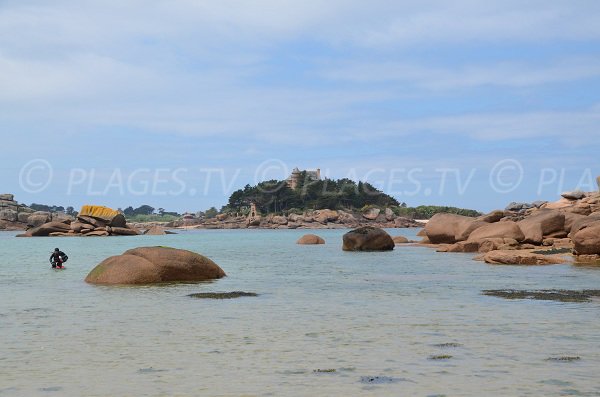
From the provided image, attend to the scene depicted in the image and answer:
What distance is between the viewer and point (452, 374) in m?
10.1

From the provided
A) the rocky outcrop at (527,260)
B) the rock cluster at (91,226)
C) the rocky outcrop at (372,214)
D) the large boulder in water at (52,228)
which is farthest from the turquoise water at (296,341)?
the rocky outcrop at (372,214)

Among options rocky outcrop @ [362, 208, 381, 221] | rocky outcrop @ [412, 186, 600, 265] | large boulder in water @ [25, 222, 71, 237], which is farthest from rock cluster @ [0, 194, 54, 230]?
rocky outcrop @ [412, 186, 600, 265]

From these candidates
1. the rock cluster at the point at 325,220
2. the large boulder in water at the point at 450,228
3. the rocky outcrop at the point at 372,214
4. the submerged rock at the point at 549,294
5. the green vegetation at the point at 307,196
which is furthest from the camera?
the green vegetation at the point at 307,196

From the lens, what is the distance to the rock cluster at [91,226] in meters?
101

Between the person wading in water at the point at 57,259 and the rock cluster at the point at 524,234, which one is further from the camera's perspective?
the person wading in water at the point at 57,259

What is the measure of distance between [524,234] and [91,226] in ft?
245

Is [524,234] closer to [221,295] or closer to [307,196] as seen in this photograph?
[221,295]

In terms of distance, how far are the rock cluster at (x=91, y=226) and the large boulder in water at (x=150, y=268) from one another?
78495 millimetres

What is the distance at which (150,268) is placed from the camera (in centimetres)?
2369

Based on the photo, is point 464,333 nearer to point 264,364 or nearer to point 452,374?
point 452,374

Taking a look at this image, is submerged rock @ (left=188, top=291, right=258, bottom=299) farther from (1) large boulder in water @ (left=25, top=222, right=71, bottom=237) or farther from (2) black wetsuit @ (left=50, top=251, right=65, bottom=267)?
(1) large boulder in water @ (left=25, top=222, right=71, bottom=237)

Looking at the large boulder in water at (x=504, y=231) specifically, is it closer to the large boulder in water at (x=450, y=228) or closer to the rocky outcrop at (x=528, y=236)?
the rocky outcrop at (x=528, y=236)

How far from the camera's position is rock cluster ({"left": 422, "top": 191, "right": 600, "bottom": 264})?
3159 cm

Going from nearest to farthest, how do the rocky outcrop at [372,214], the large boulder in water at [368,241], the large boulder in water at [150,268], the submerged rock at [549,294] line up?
1. the submerged rock at [549,294]
2. the large boulder in water at [150,268]
3. the large boulder in water at [368,241]
4. the rocky outcrop at [372,214]
